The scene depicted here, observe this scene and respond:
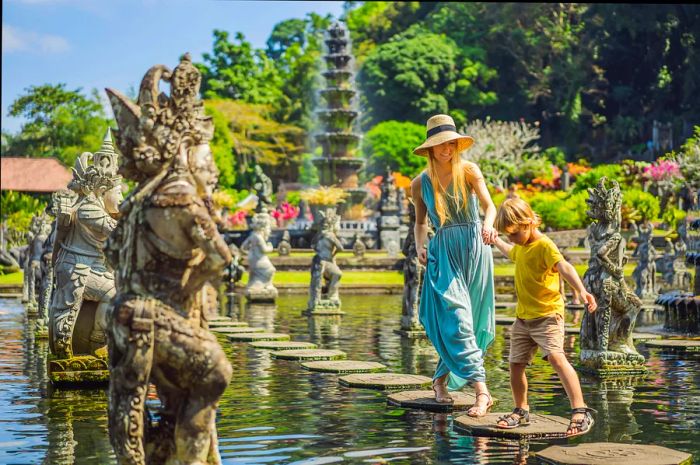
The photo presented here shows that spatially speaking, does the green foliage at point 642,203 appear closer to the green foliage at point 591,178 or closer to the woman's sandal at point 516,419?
the green foliage at point 591,178

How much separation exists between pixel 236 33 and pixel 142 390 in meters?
70.0

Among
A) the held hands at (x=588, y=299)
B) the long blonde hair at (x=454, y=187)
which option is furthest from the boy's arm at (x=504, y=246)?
the held hands at (x=588, y=299)

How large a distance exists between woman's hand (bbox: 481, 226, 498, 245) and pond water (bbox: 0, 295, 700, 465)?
1308mm

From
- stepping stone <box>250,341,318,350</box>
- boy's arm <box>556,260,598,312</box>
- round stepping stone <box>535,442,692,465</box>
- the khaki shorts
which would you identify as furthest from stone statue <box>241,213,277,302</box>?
round stepping stone <box>535,442,692,465</box>

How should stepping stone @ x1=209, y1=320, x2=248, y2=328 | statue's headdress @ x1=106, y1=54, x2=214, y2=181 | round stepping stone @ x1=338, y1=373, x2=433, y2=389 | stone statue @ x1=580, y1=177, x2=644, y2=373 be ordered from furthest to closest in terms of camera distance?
stepping stone @ x1=209, y1=320, x2=248, y2=328 < stone statue @ x1=580, y1=177, x2=644, y2=373 < round stepping stone @ x1=338, y1=373, x2=433, y2=389 < statue's headdress @ x1=106, y1=54, x2=214, y2=181

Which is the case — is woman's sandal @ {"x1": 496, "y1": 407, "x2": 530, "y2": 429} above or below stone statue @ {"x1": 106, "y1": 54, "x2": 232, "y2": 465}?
below

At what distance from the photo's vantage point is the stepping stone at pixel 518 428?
22.6ft

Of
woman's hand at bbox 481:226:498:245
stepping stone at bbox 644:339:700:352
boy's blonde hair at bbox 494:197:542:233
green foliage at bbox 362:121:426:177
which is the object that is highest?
green foliage at bbox 362:121:426:177

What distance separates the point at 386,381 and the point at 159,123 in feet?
15.3

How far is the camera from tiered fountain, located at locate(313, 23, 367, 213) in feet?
175

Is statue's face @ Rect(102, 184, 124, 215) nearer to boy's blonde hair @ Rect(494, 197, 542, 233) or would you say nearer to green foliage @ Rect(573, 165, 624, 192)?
boy's blonde hair @ Rect(494, 197, 542, 233)

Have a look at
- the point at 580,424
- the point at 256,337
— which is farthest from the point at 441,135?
the point at 256,337

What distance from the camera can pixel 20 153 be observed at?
6750cm

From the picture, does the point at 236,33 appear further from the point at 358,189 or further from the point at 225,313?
the point at 225,313
